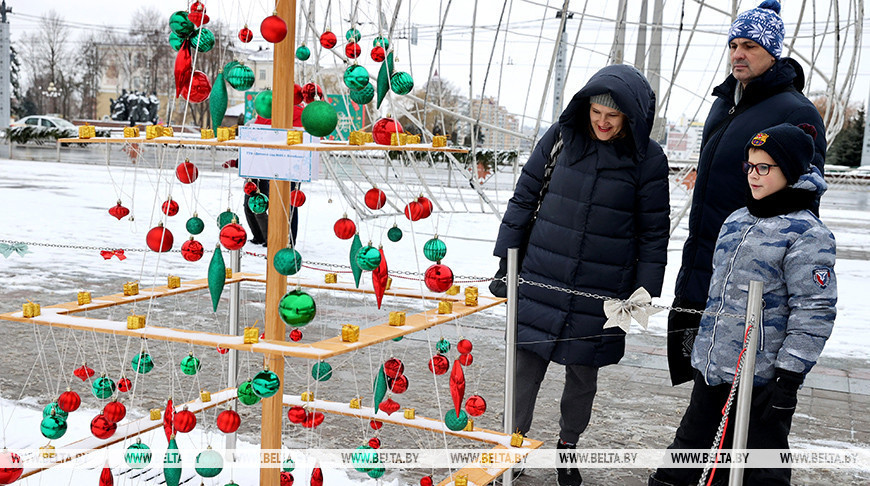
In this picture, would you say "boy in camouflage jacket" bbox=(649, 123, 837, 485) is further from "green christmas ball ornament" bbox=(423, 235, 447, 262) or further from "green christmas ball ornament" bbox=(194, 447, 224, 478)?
"green christmas ball ornament" bbox=(194, 447, 224, 478)

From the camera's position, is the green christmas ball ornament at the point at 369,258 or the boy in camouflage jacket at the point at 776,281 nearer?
the green christmas ball ornament at the point at 369,258

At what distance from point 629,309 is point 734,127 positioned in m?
0.83

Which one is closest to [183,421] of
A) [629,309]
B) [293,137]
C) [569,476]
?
[293,137]

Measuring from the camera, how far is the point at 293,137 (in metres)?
1.92

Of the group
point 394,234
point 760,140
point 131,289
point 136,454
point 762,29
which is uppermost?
point 762,29

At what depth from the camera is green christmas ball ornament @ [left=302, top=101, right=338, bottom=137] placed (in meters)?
1.84

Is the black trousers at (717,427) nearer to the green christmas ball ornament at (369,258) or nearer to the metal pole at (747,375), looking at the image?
the metal pole at (747,375)

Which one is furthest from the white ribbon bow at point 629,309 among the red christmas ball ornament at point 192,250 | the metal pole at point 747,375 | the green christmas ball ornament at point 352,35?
the red christmas ball ornament at point 192,250

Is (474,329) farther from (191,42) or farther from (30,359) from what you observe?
(191,42)

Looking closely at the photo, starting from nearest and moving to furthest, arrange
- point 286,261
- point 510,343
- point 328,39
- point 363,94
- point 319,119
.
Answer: point 319,119 < point 286,261 < point 363,94 < point 328,39 < point 510,343

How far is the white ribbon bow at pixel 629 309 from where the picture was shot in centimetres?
255

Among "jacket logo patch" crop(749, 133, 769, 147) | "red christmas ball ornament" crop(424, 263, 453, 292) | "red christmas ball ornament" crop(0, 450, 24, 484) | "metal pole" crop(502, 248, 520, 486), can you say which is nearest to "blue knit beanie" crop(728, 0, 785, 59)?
"jacket logo patch" crop(749, 133, 769, 147)

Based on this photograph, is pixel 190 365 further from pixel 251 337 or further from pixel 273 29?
pixel 273 29

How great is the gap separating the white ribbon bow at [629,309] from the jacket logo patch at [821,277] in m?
0.47
